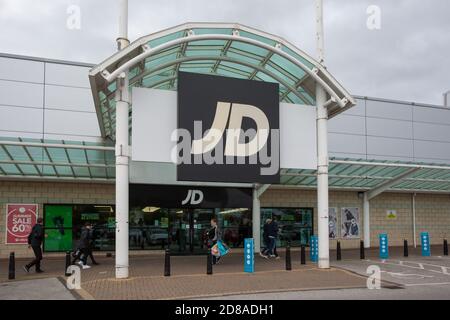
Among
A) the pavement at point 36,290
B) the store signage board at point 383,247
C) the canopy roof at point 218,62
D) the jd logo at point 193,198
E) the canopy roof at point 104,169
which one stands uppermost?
the canopy roof at point 218,62

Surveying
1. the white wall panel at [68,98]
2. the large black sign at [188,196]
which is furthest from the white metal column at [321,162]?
the white wall panel at [68,98]

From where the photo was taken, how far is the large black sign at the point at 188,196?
66.4 ft

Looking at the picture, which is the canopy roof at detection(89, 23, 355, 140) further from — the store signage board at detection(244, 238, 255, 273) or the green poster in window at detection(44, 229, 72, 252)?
the green poster in window at detection(44, 229, 72, 252)

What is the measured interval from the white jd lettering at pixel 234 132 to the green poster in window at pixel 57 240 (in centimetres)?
923

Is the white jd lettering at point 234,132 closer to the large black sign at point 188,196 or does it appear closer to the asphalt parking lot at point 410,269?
the asphalt parking lot at point 410,269

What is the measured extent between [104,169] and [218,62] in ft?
22.1

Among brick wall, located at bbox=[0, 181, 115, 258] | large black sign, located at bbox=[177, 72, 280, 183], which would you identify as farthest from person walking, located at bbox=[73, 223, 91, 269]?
brick wall, located at bbox=[0, 181, 115, 258]

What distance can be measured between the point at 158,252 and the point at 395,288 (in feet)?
38.7

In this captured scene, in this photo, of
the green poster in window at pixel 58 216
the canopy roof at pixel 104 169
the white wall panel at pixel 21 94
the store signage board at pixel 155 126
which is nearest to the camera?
the store signage board at pixel 155 126

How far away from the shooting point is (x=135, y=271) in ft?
46.8

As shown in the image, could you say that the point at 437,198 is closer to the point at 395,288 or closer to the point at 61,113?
the point at 395,288

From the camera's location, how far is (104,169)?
19.2 metres
